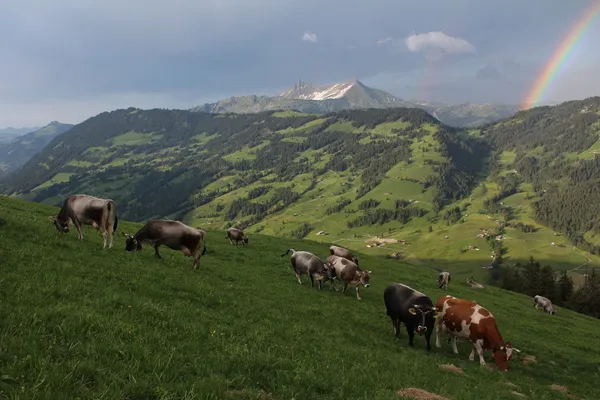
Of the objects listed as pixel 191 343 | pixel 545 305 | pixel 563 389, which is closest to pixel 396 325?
pixel 563 389

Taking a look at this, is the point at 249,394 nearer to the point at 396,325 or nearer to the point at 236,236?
the point at 396,325

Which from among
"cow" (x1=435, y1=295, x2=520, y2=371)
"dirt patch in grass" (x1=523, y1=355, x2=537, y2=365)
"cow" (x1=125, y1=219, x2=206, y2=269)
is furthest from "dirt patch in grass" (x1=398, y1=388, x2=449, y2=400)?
"cow" (x1=125, y1=219, x2=206, y2=269)

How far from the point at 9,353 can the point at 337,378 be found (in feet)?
26.9

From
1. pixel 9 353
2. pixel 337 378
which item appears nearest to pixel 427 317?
pixel 337 378

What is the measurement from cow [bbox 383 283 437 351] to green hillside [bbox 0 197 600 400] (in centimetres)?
94

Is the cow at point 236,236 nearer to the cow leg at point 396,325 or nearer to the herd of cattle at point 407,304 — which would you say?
the herd of cattle at point 407,304

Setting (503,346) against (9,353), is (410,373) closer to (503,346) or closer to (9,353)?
(503,346)

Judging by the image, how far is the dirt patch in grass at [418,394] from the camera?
1152 cm

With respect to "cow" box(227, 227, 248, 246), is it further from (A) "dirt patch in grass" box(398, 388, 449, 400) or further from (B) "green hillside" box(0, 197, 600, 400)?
(A) "dirt patch in grass" box(398, 388, 449, 400)

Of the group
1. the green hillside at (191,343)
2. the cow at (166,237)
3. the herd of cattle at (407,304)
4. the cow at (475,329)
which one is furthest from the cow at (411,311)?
the cow at (166,237)

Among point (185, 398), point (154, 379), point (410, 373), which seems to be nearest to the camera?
point (185, 398)

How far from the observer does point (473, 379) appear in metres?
17.0

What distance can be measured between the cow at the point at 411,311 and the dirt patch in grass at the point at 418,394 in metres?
9.33

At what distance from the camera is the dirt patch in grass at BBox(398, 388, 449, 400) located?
11.5 metres
